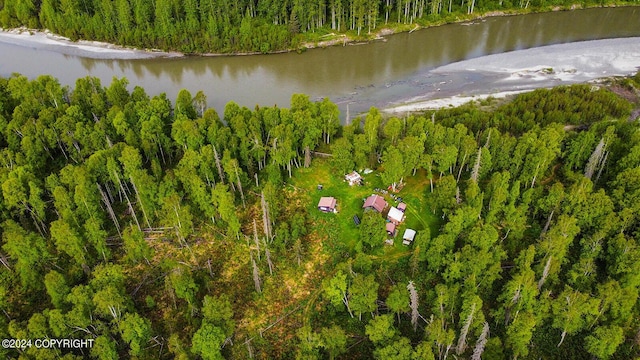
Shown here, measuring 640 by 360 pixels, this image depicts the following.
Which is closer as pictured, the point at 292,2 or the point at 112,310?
the point at 112,310

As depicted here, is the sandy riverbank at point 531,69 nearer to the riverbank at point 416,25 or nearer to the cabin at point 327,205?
the riverbank at point 416,25

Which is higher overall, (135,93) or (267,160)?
(135,93)

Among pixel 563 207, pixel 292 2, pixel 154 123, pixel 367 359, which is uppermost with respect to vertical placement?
pixel 292 2

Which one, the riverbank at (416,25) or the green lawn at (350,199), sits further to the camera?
the riverbank at (416,25)

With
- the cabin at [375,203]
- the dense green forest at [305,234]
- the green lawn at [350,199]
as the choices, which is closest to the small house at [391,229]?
the green lawn at [350,199]

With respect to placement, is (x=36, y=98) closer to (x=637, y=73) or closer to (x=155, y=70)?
(x=155, y=70)

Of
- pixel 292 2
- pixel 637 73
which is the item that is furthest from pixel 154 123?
pixel 637 73

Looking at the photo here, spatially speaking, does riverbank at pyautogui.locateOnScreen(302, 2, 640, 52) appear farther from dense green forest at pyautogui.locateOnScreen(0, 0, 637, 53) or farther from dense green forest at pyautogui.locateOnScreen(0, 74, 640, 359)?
dense green forest at pyautogui.locateOnScreen(0, 74, 640, 359)
